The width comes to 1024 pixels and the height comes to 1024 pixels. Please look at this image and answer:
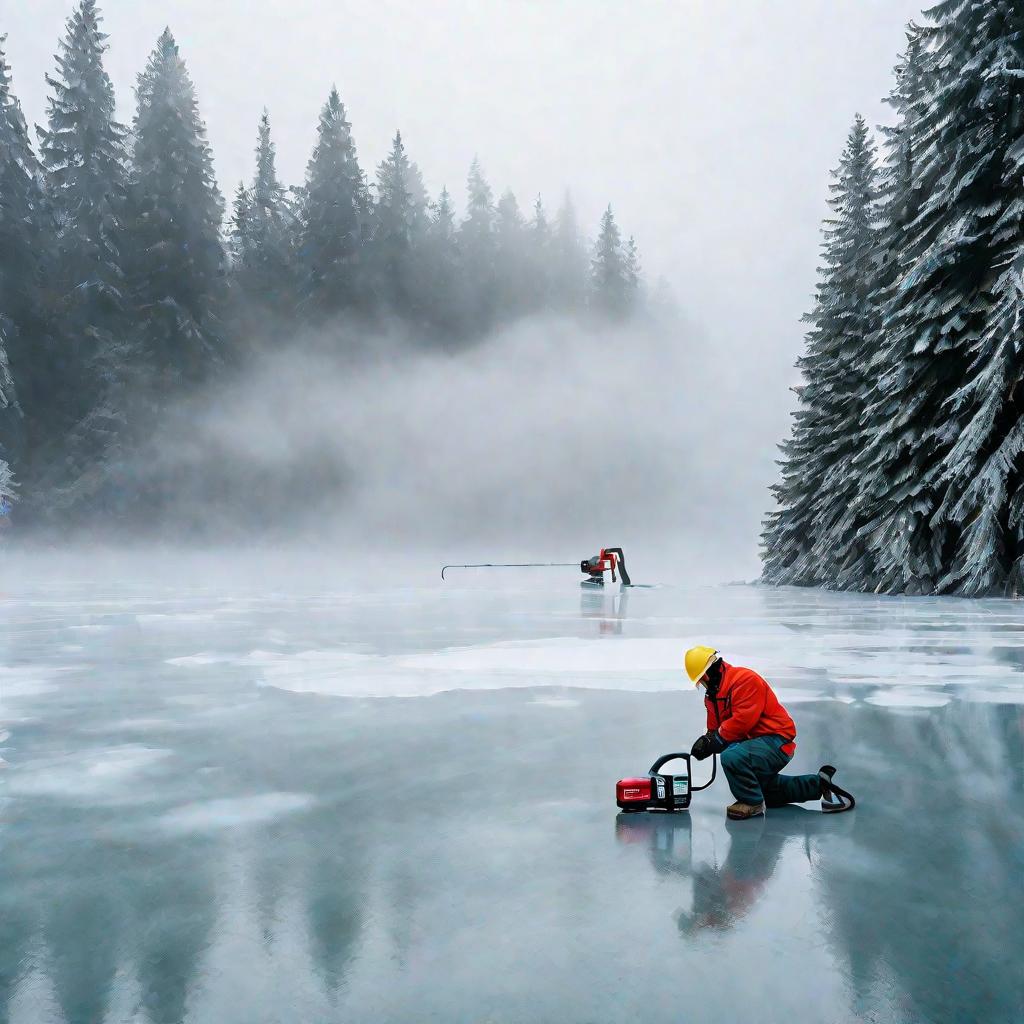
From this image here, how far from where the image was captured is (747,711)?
506cm

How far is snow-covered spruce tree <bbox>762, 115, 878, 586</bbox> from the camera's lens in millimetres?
28172

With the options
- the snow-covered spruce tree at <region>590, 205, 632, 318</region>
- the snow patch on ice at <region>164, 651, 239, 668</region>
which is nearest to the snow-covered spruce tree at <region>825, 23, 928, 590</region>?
the snow patch on ice at <region>164, 651, 239, 668</region>

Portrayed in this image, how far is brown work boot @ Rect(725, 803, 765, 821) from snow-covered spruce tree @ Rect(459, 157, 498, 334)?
254ft

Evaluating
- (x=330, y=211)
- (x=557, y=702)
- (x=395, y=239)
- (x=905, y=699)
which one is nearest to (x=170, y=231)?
(x=330, y=211)

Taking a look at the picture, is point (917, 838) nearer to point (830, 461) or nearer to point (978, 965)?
point (978, 965)

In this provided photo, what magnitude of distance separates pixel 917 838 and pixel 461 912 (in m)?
2.20

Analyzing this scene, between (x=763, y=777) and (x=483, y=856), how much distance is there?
68.1 inches

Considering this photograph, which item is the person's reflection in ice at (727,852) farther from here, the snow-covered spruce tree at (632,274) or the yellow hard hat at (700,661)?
the snow-covered spruce tree at (632,274)

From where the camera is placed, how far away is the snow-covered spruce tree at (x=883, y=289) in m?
23.8

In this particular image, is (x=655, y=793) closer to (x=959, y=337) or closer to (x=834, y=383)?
(x=959, y=337)

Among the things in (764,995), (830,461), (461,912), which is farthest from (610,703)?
(830,461)

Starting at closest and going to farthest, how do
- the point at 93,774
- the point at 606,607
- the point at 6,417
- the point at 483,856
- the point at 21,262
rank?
the point at 483,856 < the point at 93,774 < the point at 606,607 < the point at 6,417 < the point at 21,262

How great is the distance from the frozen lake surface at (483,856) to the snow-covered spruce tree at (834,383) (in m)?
19.6

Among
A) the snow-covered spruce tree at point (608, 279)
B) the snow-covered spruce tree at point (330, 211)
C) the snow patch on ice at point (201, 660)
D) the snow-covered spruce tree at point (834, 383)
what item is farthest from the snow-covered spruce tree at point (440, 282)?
the snow patch on ice at point (201, 660)
